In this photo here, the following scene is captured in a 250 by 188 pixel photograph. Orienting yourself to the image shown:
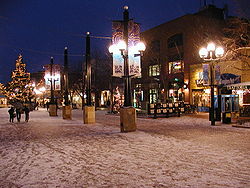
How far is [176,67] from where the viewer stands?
125ft

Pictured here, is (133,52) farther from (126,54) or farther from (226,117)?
(226,117)

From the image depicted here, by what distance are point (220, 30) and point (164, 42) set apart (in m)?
7.91

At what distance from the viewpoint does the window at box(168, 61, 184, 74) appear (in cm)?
3719

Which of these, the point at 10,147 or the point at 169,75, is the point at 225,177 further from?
the point at 169,75

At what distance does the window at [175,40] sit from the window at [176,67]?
2.51 metres

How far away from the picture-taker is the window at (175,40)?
3756 cm

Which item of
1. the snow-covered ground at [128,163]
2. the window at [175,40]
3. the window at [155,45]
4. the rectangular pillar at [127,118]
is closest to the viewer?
the snow-covered ground at [128,163]

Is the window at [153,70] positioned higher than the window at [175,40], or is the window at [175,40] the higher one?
the window at [175,40]

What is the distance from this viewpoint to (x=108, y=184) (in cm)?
576

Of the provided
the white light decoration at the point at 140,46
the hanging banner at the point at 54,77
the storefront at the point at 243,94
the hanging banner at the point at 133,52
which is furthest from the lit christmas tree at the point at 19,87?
the white light decoration at the point at 140,46

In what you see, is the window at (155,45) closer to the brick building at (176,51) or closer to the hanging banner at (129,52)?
the brick building at (176,51)

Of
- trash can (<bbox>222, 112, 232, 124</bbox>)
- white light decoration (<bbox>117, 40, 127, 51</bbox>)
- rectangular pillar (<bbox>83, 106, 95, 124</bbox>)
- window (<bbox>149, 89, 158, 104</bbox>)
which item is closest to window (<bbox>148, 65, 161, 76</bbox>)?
window (<bbox>149, 89, 158, 104</bbox>)

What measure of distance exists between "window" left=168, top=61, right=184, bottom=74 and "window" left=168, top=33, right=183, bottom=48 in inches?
98.7

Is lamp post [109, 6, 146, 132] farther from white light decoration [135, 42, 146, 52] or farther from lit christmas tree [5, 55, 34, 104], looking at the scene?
lit christmas tree [5, 55, 34, 104]
